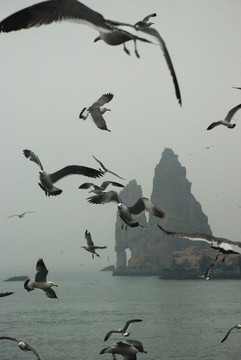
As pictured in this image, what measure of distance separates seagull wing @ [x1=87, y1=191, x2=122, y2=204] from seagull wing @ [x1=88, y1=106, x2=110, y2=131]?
1779 mm

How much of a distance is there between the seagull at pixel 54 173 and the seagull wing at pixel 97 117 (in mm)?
1344

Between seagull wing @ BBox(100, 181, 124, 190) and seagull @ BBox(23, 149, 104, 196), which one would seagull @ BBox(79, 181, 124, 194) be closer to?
seagull wing @ BBox(100, 181, 124, 190)

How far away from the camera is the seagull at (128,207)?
43.3 ft

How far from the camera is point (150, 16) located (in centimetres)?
1361

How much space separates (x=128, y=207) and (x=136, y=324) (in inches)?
3088

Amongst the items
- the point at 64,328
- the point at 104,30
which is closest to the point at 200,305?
the point at 64,328

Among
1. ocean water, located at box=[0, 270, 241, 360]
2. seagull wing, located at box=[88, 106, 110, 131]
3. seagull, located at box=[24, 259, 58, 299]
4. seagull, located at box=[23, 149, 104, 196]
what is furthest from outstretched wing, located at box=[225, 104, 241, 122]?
ocean water, located at box=[0, 270, 241, 360]

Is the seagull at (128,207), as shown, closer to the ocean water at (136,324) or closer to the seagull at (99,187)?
the seagull at (99,187)

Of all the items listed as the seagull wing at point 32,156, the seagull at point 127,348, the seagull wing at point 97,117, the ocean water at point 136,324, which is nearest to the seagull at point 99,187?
the seagull wing at point 97,117

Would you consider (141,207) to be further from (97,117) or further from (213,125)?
(213,125)

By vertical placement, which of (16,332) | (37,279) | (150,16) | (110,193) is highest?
(150,16)

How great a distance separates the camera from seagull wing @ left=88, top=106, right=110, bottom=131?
15269mm

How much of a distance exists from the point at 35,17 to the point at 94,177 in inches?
258

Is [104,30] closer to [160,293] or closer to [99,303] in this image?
[99,303]
